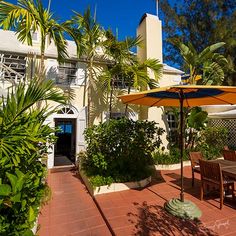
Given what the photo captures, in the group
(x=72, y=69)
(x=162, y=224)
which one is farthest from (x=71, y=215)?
(x=72, y=69)

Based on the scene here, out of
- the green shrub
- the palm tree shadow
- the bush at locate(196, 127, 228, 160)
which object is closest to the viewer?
→ the green shrub

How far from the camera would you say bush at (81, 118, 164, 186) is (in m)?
7.44

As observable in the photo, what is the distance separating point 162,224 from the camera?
4734 mm

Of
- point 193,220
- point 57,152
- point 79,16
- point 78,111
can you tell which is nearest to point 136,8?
point 79,16

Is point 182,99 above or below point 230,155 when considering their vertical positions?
above

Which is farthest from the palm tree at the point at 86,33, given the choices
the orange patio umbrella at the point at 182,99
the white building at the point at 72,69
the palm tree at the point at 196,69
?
the palm tree at the point at 196,69

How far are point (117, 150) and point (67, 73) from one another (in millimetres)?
5843

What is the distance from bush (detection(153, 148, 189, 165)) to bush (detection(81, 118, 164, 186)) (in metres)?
2.43

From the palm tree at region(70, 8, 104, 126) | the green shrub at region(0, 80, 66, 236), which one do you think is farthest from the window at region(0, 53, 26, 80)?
the green shrub at region(0, 80, 66, 236)

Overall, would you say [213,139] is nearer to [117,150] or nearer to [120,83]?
[120,83]

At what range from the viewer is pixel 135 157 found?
7.93 metres

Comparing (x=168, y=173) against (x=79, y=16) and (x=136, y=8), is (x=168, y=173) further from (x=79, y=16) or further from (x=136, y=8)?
(x=136, y=8)

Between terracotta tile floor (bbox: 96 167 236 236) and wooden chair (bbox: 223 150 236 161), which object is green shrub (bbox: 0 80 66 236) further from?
wooden chair (bbox: 223 150 236 161)

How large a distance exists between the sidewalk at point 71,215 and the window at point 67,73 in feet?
18.9
